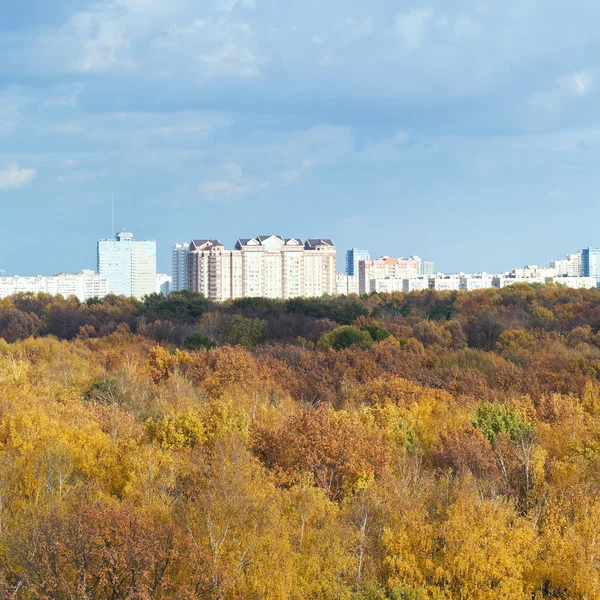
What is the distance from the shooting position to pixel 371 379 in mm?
28219

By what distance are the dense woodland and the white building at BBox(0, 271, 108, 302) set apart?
74.8 meters

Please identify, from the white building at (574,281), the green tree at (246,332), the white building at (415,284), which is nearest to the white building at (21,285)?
the white building at (415,284)

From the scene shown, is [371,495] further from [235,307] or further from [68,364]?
[235,307]

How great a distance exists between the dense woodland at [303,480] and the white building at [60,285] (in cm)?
7484

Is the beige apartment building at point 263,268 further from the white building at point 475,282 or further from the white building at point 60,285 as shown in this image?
the white building at point 475,282

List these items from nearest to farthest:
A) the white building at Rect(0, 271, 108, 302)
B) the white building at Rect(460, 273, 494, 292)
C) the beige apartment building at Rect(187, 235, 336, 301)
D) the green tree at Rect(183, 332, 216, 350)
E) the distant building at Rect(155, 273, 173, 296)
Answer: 1. the green tree at Rect(183, 332, 216, 350)
2. the beige apartment building at Rect(187, 235, 336, 301)
3. the white building at Rect(0, 271, 108, 302)
4. the white building at Rect(460, 273, 494, 292)
5. the distant building at Rect(155, 273, 173, 296)

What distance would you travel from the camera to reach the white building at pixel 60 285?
10312cm

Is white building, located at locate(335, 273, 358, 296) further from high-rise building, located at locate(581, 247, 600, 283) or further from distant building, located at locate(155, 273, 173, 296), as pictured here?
high-rise building, located at locate(581, 247, 600, 283)

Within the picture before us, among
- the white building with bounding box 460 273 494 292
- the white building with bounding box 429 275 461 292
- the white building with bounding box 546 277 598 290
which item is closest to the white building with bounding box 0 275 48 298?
the white building with bounding box 429 275 461 292

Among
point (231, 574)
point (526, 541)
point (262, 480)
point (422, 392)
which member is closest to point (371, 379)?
point (422, 392)

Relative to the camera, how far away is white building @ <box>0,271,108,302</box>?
103125mm

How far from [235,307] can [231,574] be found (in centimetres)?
4606

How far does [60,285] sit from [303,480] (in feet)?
339

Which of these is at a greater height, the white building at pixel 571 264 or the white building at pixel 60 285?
the white building at pixel 571 264
